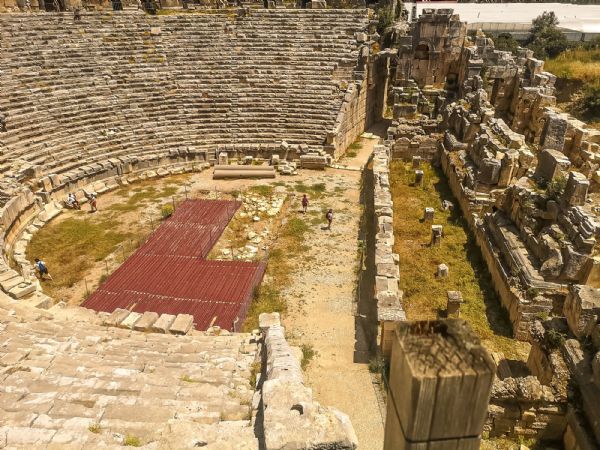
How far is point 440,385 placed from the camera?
7.64ft

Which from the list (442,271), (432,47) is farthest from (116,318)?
(432,47)

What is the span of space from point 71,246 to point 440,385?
1375 centimetres

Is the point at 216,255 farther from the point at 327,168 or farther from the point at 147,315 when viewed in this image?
the point at 327,168

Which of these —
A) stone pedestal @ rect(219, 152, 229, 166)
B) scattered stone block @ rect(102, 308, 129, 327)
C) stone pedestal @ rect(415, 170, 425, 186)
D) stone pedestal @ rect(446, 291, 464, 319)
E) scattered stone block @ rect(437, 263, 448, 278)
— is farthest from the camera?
stone pedestal @ rect(219, 152, 229, 166)

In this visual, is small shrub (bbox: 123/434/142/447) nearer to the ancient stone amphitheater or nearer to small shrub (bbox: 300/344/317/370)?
the ancient stone amphitheater

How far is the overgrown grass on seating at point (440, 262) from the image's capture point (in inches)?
404

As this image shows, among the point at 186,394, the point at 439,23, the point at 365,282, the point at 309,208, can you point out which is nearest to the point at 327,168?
the point at 309,208

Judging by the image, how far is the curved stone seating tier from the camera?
18.7m

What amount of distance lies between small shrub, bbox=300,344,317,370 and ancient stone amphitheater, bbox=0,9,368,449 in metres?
1.07

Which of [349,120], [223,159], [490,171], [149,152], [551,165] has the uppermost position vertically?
[551,165]

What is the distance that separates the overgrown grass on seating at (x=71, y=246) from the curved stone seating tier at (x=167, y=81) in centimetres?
340

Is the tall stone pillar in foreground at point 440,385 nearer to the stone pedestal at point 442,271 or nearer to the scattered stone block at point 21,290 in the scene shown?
the stone pedestal at point 442,271

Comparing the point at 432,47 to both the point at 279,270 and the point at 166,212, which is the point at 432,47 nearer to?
the point at 166,212

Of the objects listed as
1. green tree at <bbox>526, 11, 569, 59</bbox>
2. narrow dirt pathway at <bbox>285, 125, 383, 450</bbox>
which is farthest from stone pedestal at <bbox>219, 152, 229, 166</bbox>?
green tree at <bbox>526, 11, 569, 59</bbox>
